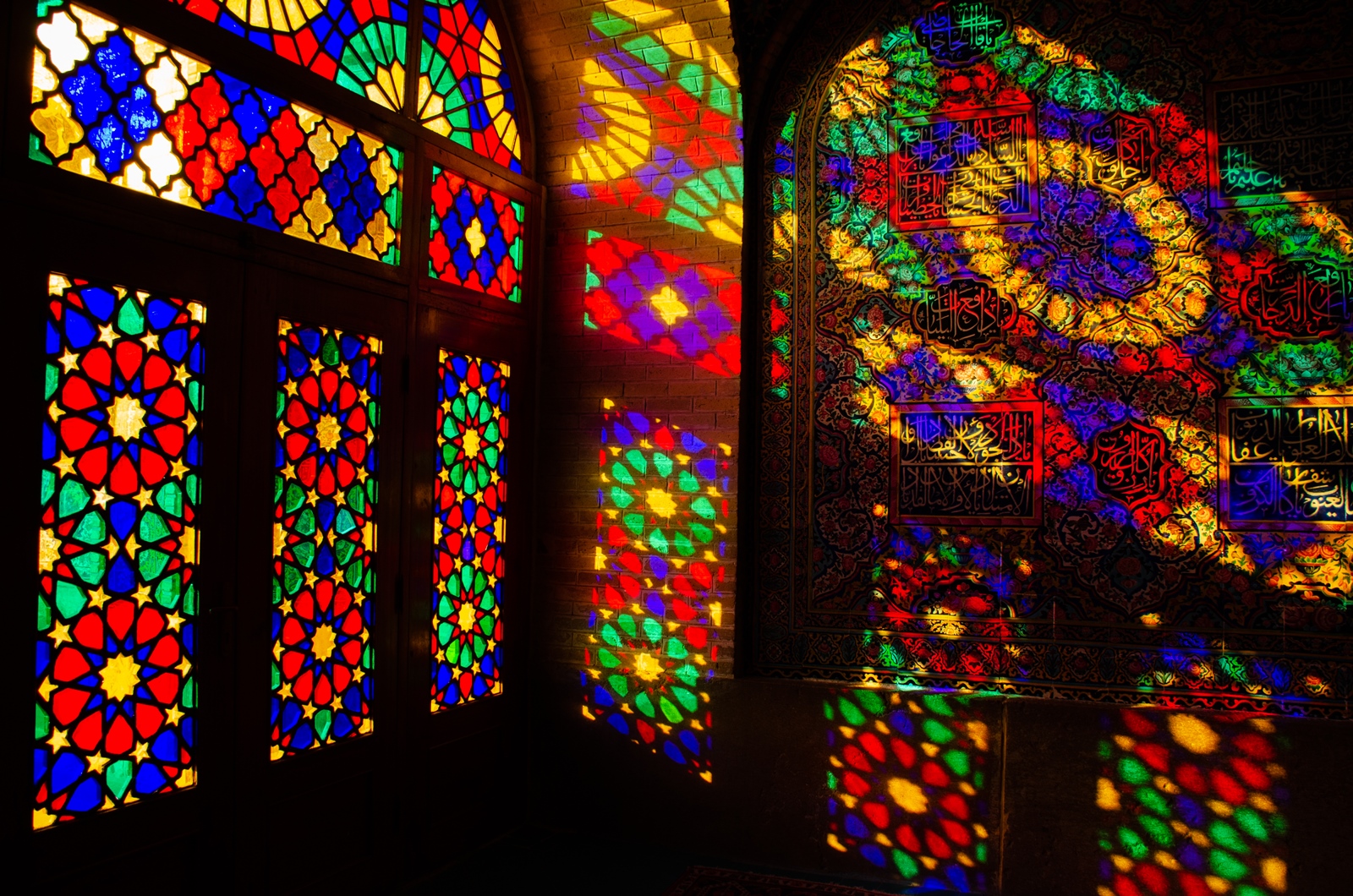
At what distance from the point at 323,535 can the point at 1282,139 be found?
3.63 meters

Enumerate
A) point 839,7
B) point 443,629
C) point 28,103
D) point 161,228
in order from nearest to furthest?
point 28,103 → point 161,228 → point 443,629 → point 839,7

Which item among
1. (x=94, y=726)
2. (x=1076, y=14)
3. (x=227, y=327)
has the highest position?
(x=1076, y=14)

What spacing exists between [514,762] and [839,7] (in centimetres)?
345

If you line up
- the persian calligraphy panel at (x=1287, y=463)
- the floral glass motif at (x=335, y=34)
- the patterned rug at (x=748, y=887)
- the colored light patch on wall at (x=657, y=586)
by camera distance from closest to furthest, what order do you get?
the floral glass motif at (x=335, y=34) → the persian calligraphy panel at (x=1287, y=463) → the patterned rug at (x=748, y=887) → the colored light patch on wall at (x=657, y=586)

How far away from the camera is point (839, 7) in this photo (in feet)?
13.9

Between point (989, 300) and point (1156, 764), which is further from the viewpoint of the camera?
point (989, 300)

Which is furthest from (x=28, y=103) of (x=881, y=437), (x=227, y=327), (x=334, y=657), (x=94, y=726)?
(x=881, y=437)

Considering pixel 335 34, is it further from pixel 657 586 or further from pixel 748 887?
pixel 748 887

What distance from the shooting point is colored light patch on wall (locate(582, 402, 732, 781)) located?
411 centimetres

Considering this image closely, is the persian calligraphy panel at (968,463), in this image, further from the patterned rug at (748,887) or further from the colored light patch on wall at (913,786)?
the patterned rug at (748,887)

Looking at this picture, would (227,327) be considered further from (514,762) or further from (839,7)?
(839,7)

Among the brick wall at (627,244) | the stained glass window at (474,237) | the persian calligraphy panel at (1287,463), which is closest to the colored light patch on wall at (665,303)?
the brick wall at (627,244)

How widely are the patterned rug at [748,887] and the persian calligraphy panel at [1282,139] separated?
2.86 m

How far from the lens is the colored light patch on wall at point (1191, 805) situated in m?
3.41
